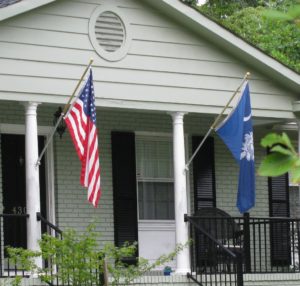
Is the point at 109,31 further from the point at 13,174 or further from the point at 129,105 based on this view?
the point at 13,174

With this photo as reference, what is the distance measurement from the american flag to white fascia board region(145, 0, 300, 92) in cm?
212

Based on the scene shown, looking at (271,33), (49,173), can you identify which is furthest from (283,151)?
(271,33)

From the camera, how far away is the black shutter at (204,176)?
1490cm

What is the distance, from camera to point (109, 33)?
41.6ft

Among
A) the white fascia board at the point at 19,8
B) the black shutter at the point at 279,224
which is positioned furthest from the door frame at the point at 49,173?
the black shutter at the point at 279,224

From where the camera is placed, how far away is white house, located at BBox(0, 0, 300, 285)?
1198cm

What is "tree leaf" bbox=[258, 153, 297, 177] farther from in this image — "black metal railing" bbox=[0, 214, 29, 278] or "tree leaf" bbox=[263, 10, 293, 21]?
"black metal railing" bbox=[0, 214, 29, 278]

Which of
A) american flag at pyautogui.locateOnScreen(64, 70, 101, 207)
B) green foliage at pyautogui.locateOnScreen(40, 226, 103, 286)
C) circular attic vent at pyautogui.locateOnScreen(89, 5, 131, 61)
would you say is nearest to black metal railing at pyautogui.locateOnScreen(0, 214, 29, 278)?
american flag at pyautogui.locateOnScreen(64, 70, 101, 207)

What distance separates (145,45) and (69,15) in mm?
1222

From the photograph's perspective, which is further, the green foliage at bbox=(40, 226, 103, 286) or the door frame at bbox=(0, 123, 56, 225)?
the door frame at bbox=(0, 123, 56, 225)

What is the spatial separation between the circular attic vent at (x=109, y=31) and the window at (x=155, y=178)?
7.41ft

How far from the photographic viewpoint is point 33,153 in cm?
1186

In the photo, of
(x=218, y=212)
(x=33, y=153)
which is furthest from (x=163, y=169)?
(x=33, y=153)

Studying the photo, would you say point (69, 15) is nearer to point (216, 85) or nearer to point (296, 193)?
point (216, 85)
